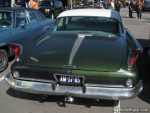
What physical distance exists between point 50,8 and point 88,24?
18.7 metres

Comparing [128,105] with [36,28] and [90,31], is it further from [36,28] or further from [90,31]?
[36,28]

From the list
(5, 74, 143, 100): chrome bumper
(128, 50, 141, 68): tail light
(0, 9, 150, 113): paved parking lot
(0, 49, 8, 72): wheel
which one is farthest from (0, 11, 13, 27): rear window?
(128, 50, 141, 68): tail light

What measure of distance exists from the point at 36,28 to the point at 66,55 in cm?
440

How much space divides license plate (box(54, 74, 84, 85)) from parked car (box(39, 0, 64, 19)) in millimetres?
19519

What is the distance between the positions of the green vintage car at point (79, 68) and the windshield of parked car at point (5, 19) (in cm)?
264

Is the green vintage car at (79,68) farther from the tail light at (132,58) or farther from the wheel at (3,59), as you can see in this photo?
the wheel at (3,59)

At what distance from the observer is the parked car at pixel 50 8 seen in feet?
81.7

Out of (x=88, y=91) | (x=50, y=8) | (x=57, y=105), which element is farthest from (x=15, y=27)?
(x=50, y=8)

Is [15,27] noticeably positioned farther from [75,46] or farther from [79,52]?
[79,52]

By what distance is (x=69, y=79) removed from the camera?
5.29 m

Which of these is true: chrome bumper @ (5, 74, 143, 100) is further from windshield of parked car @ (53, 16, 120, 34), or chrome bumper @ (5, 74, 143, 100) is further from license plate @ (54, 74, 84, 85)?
windshield of parked car @ (53, 16, 120, 34)

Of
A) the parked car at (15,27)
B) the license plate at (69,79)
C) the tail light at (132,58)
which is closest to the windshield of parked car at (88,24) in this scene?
the parked car at (15,27)

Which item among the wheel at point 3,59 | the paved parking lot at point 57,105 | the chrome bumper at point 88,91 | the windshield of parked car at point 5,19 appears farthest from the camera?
the windshield of parked car at point 5,19

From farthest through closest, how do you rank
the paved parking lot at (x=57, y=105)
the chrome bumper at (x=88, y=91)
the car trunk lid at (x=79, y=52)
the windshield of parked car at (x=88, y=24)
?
the windshield of parked car at (x=88, y=24)
the paved parking lot at (x=57, y=105)
the car trunk lid at (x=79, y=52)
the chrome bumper at (x=88, y=91)
